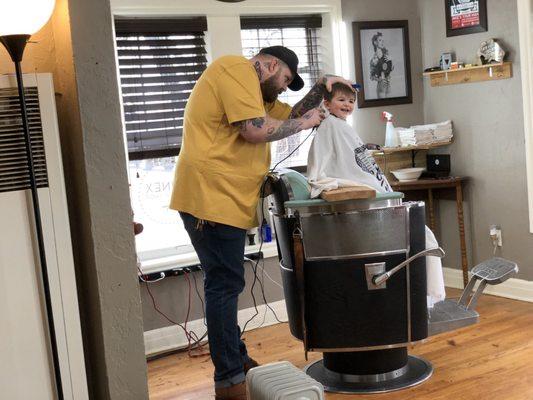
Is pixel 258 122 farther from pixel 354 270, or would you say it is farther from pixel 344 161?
pixel 354 270

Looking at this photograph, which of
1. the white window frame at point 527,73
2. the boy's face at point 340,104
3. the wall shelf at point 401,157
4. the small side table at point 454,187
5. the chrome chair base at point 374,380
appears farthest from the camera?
the wall shelf at point 401,157

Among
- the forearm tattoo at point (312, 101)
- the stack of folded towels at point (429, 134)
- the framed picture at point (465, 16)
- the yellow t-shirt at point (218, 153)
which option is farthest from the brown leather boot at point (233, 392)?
the framed picture at point (465, 16)

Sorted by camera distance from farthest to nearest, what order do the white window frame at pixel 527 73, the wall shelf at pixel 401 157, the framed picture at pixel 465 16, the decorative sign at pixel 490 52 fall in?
the wall shelf at pixel 401 157 < the framed picture at pixel 465 16 < the decorative sign at pixel 490 52 < the white window frame at pixel 527 73

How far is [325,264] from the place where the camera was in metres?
2.89

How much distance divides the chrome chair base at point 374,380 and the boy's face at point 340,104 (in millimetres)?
1176

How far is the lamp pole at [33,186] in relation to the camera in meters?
2.00

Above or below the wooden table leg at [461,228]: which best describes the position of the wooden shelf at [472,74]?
above

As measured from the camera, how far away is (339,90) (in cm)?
313

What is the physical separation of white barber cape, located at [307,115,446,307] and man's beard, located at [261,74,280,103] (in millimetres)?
267

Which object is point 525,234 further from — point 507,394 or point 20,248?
point 20,248

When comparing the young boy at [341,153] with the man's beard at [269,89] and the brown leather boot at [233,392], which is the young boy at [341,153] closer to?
the man's beard at [269,89]

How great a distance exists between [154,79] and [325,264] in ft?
5.52

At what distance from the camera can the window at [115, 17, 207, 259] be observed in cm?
389

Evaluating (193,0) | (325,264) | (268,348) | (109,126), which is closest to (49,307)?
(109,126)
